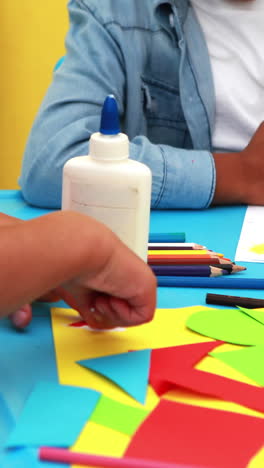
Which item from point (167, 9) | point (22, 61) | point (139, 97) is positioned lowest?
point (22, 61)

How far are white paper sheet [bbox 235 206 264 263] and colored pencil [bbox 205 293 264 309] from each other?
4.4 inches

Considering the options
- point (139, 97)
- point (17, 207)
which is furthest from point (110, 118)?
point (139, 97)

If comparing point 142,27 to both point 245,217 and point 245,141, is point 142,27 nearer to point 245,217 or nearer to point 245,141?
point 245,141

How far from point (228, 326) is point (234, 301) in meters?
0.05

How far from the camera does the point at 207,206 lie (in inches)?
35.2

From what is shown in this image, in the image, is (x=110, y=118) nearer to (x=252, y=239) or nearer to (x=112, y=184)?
(x=112, y=184)

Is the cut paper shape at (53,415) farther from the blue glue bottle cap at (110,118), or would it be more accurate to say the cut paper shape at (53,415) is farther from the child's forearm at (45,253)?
the blue glue bottle cap at (110,118)

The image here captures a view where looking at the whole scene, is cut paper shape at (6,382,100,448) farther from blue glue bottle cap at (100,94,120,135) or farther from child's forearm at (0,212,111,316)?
blue glue bottle cap at (100,94,120,135)

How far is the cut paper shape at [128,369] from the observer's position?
44 centimetres

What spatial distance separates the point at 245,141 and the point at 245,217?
0.79 ft

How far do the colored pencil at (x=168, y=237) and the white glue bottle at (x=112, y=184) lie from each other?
0.17 metres

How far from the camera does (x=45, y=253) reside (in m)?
0.40

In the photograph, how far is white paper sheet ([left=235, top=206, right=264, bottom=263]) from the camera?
707mm

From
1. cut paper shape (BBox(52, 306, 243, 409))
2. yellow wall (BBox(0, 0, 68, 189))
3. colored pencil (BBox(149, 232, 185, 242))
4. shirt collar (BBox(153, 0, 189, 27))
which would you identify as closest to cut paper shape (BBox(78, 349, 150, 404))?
cut paper shape (BBox(52, 306, 243, 409))
